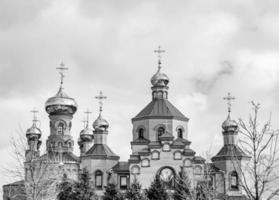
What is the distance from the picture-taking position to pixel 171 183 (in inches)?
1654

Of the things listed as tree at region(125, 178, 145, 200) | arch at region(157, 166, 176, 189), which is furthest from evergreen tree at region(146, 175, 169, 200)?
arch at region(157, 166, 176, 189)

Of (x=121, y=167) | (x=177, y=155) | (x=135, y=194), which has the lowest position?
(x=135, y=194)

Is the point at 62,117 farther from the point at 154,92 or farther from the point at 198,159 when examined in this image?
the point at 198,159

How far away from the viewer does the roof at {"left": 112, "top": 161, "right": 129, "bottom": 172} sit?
4594cm

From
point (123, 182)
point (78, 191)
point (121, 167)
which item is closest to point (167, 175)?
point (123, 182)

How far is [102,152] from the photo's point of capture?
154 ft

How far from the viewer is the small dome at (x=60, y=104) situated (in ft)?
176

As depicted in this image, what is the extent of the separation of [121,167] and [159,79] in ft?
32.6

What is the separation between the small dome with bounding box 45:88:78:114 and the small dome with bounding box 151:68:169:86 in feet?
30.1

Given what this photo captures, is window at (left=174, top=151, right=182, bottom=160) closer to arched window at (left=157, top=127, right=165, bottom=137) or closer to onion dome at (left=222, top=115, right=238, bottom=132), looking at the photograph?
arched window at (left=157, top=127, right=165, bottom=137)

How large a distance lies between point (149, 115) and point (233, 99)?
9.03 meters

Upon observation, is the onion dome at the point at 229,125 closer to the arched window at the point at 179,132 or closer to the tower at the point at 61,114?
the arched window at the point at 179,132

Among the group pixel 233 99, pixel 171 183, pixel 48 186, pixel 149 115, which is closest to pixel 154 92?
pixel 149 115

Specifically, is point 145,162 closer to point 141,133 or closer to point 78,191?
point 141,133
